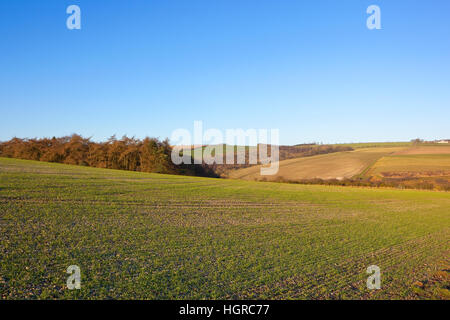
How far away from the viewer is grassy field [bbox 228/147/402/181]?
153ft

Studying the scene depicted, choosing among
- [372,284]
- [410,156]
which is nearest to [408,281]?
[372,284]

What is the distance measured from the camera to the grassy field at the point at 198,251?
19.7 feet

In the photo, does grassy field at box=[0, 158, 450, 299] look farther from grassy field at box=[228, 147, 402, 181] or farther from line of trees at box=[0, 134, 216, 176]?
grassy field at box=[228, 147, 402, 181]

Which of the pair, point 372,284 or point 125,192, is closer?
point 372,284

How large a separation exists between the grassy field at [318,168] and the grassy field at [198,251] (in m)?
31.2

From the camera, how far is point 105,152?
144 feet

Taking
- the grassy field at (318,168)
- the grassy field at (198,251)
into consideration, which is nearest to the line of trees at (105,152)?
the grassy field at (318,168)

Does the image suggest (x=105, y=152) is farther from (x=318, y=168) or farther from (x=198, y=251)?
(x=198, y=251)

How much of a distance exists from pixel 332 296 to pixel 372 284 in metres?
1.40

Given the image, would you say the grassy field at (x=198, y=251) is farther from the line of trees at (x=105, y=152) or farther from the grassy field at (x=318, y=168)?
the grassy field at (x=318, y=168)

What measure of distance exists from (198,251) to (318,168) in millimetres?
47370
